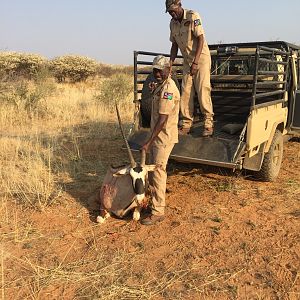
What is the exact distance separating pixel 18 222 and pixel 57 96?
11.3 meters

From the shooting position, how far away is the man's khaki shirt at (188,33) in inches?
190

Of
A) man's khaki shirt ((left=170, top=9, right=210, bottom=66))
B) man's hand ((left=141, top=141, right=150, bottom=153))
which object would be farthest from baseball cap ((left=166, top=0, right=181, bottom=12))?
man's hand ((left=141, top=141, right=150, bottom=153))

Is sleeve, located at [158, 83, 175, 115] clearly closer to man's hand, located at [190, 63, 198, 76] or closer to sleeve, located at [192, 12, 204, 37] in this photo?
man's hand, located at [190, 63, 198, 76]

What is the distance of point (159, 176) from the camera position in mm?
4371

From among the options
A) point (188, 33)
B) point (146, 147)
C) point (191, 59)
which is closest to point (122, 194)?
point (146, 147)

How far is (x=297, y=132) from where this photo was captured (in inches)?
250

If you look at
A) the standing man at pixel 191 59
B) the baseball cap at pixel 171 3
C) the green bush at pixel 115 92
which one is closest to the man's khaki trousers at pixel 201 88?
the standing man at pixel 191 59

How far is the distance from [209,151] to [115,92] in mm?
9337

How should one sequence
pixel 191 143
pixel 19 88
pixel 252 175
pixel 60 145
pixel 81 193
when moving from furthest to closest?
pixel 19 88
pixel 60 145
pixel 252 175
pixel 81 193
pixel 191 143

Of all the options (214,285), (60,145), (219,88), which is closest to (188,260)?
(214,285)

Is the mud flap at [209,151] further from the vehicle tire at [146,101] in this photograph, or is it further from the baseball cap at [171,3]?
the baseball cap at [171,3]

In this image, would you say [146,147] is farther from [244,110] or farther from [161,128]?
[244,110]

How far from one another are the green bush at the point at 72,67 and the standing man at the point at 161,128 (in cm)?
2254

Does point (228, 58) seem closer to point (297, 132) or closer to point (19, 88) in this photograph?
point (297, 132)
